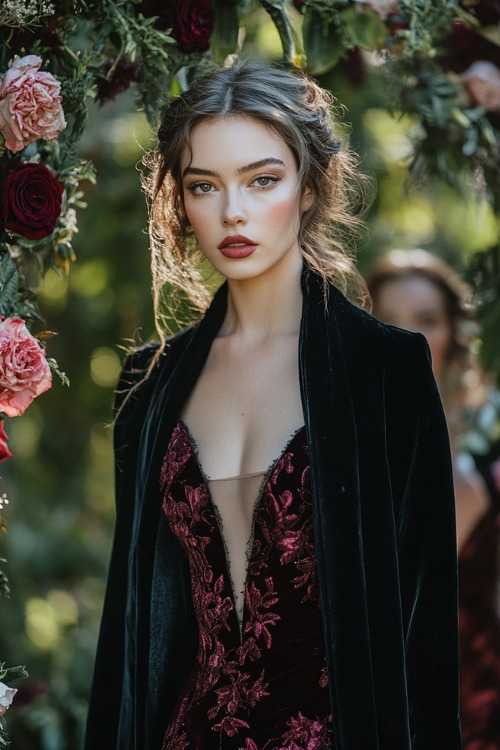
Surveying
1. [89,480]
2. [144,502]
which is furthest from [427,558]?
[89,480]

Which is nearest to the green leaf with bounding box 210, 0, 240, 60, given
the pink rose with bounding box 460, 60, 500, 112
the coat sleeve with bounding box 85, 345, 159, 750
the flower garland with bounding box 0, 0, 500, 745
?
the flower garland with bounding box 0, 0, 500, 745

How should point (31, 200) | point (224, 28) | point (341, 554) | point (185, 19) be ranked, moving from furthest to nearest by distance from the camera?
point (224, 28), point (185, 19), point (31, 200), point (341, 554)

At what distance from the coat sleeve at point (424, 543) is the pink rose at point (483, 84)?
4.56ft

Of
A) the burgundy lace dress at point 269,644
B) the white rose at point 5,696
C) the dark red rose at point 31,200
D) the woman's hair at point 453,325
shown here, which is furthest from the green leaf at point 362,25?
the white rose at point 5,696

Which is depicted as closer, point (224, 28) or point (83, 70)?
point (83, 70)

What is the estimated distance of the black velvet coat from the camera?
7.22 feet

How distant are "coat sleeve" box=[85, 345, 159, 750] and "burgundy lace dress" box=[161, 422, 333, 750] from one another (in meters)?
0.31

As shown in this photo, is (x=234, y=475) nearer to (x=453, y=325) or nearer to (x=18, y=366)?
(x=18, y=366)

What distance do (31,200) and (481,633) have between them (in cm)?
214

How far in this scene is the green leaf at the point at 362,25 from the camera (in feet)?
9.56

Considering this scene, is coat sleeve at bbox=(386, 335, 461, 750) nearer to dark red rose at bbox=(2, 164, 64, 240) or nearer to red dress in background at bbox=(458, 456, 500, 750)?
dark red rose at bbox=(2, 164, 64, 240)

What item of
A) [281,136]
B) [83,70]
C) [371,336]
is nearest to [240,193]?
[281,136]

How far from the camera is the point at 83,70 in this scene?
2.58m

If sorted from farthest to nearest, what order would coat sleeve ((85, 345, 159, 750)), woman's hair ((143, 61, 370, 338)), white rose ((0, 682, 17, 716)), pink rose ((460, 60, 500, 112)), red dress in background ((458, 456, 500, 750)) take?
red dress in background ((458, 456, 500, 750)), pink rose ((460, 60, 500, 112)), coat sleeve ((85, 345, 159, 750)), woman's hair ((143, 61, 370, 338)), white rose ((0, 682, 17, 716))
